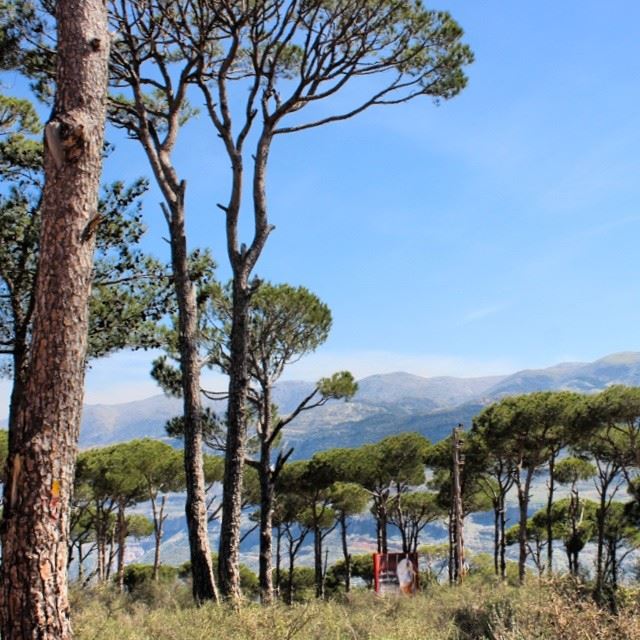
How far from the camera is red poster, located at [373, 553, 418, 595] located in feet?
46.8

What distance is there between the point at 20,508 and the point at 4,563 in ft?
1.06

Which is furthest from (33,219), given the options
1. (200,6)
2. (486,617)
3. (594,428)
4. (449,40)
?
(594,428)

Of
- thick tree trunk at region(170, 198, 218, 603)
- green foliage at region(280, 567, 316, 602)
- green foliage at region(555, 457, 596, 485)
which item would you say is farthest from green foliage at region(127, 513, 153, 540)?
thick tree trunk at region(170, 198, 218, 603)

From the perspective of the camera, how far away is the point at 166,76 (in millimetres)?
9977

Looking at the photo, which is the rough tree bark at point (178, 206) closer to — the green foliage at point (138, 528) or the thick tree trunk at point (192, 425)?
the thick tree trunk at point (192, 425)

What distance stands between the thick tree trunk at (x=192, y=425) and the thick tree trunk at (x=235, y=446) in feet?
1.27

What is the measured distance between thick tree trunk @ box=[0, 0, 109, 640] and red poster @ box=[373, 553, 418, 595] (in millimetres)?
11276

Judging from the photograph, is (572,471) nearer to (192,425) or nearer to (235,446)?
(235,446)

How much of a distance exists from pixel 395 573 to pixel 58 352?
477 inches

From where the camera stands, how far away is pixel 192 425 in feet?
28.3

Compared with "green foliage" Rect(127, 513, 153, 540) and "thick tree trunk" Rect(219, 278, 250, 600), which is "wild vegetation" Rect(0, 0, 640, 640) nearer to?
"thick tree trunk" Rect(219, 278, 250, 600)

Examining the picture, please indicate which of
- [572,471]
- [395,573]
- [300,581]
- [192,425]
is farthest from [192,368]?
[300,581]

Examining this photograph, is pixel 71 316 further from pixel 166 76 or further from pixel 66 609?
pixel 166 76

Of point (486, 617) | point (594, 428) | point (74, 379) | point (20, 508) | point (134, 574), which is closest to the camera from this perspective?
point (20, 508)
